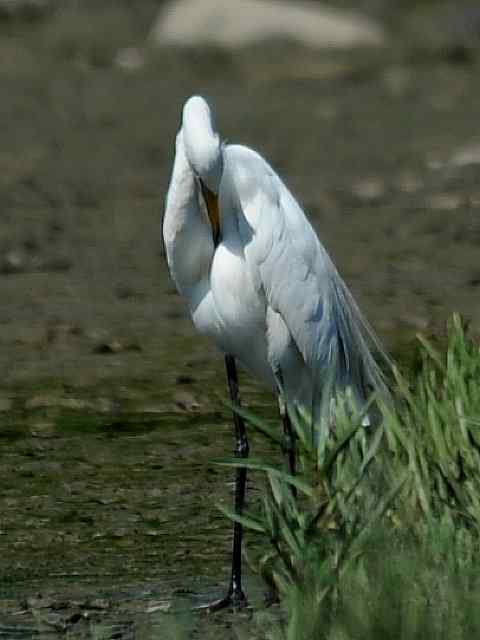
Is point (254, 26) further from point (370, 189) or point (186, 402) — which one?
point (186, 402)

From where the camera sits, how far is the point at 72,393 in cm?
773

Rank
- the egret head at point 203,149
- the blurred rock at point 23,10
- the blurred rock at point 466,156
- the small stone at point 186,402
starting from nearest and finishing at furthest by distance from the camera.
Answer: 1. the egret head at point 203,149
2. the small stone at point 186,402
3. the blurred rock at point 466,156
4. the blurred rock at point 23,10

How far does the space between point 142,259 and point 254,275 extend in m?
5.06

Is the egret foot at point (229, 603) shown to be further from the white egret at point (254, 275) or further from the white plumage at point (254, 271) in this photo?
the white plumage at point (254, 271)

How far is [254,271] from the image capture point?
5.42 meters

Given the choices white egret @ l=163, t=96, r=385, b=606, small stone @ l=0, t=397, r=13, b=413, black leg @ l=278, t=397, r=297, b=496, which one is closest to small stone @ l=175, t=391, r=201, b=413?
small stone @ l=0, t=397, r=13, b=413

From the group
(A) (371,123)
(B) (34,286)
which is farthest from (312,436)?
(A) (371,123)

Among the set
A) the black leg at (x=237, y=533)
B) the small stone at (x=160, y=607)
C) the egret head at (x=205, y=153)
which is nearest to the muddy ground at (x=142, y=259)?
the small stone at (x=160, y=607)

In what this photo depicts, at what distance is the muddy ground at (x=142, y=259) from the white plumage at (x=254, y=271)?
649 millimetres

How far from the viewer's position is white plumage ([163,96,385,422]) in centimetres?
539

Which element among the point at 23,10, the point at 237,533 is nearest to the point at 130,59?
the point at 23,10

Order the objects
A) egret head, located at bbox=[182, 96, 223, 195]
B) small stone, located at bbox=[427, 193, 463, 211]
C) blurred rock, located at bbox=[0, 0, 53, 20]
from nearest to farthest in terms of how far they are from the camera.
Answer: egret head, located at bbox=[182, 96, 223, 195] → small stone, located at bbox=[427, 193, 463, 211] → blurred rock, located at bbox=[0, 0, 53, 20]

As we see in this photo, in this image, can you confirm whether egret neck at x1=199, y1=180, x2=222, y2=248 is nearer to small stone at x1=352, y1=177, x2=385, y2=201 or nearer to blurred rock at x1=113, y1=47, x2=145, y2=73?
small stone at x1=352, y1=177, x2=385, y2=201

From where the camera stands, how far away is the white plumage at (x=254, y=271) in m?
5.39
